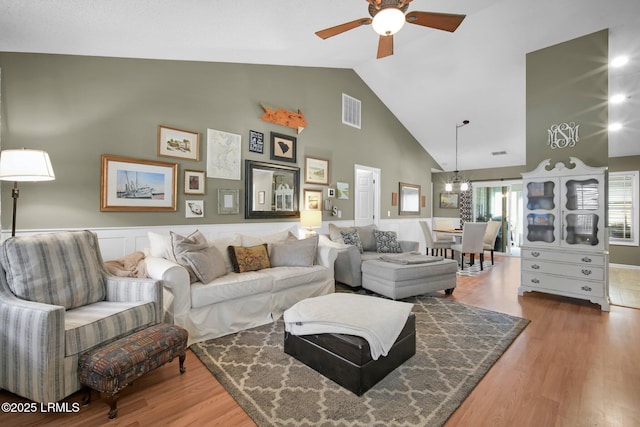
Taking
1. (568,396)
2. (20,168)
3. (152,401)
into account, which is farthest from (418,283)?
(20,168)

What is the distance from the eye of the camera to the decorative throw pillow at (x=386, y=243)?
14.9 feet

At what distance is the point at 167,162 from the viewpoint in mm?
3326

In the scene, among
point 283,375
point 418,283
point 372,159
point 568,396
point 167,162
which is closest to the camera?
point 568,396

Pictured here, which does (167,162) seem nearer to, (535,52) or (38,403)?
(38,403)

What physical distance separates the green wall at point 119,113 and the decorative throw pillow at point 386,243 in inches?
58.6

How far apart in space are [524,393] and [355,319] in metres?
1.16

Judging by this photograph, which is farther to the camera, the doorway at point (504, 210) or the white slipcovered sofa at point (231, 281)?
the doorway at point (504, 210)

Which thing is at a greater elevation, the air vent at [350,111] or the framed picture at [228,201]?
the air vent at [350,111]

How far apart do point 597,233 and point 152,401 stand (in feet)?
15.7

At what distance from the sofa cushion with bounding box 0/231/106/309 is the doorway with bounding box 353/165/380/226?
4.22m

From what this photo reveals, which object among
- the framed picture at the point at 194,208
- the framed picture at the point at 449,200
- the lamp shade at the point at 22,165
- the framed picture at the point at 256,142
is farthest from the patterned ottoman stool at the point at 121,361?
the framed picture at the point at 449,200

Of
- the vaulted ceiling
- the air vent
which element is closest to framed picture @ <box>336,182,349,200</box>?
the air vent

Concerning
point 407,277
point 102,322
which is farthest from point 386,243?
point 102,322

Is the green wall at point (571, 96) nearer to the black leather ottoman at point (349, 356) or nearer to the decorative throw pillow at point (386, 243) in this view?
the decorative throw pillow at point (386, 243)
